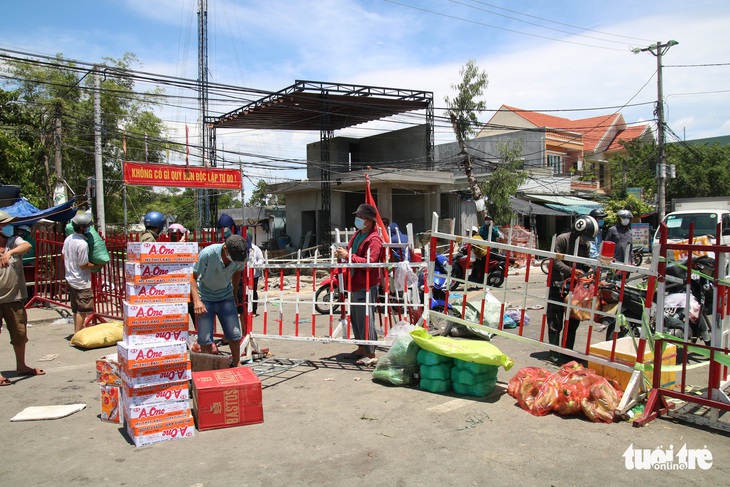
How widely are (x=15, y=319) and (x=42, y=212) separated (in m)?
7.07

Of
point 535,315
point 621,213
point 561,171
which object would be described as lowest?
point 535,315

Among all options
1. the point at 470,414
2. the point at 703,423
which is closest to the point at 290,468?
the point at 470,414

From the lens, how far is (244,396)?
446 cm

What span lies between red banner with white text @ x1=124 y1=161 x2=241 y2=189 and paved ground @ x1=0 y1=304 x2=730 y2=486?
370 inches

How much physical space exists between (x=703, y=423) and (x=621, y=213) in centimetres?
692

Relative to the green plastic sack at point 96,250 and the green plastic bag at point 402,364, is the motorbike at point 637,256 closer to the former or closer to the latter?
the green plastic bag at point 402,364

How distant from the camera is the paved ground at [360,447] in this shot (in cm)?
348

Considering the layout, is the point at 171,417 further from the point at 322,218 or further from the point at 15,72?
the point at 15,72

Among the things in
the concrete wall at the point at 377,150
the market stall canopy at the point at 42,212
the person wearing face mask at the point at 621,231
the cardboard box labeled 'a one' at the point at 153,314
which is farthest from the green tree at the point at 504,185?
the cardboard box labeled 'a one' at the point at 153,314

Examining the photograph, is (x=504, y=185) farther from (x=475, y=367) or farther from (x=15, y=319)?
(x=15, y=319)

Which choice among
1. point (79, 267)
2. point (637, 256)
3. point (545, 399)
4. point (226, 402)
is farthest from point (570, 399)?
point (637, 256)

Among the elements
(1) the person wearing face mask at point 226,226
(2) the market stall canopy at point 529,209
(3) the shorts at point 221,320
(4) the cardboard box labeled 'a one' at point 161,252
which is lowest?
(3) the shorts at point 221,320

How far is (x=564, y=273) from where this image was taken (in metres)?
6.27

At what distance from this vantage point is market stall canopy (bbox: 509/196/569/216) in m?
25.5
